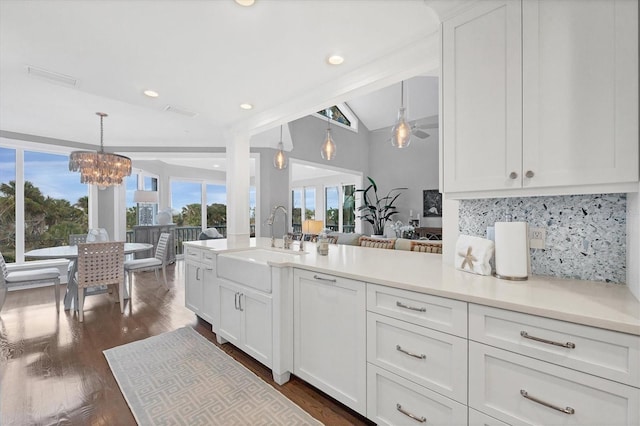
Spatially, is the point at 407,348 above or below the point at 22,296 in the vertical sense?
above

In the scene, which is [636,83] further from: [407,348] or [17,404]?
[17,404]

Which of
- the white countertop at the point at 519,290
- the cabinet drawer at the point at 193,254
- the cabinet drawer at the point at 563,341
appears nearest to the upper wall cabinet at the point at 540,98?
the white countertop at the point at 519,290

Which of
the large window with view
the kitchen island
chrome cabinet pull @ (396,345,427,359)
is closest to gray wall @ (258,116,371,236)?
the large window with view

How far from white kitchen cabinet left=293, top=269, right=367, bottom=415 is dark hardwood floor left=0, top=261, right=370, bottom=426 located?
20 centimetres

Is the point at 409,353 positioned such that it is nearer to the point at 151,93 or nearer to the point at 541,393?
the point at 541,393

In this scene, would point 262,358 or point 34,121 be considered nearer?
point 262,358

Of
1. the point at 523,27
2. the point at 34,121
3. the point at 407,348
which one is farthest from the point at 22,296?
the point at 523,27

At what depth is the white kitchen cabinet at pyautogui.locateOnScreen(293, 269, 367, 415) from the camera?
Result: 1554 mm

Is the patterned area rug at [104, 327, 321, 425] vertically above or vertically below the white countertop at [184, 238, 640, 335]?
below

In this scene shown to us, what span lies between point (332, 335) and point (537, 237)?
1266mm

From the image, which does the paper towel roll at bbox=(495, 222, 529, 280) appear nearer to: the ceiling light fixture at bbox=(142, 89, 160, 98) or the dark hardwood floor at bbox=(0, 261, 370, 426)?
the dark hardwood floor at bbox=(0, 261, 370, 426)

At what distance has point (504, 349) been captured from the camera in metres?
1.09

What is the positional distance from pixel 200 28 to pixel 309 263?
1716 mm

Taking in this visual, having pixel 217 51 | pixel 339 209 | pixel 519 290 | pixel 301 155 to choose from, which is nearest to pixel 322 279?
pixel 519 290
